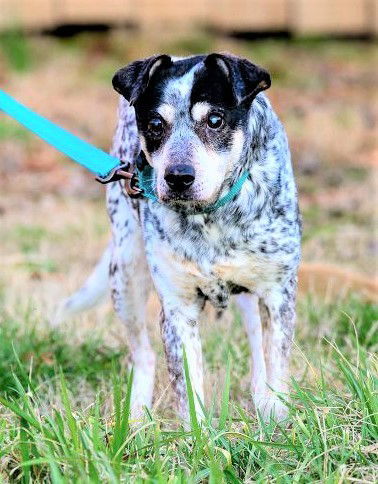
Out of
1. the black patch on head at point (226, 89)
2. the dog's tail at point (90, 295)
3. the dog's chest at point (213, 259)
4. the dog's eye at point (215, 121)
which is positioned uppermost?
the black patch on head at point (226, 89)

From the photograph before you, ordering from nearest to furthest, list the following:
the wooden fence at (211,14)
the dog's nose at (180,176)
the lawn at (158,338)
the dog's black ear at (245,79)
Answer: the lawn at (158,338) < the dog's nose at (180,176) < the dog's black ear at (245,79) < the wooden fence at (211,14)

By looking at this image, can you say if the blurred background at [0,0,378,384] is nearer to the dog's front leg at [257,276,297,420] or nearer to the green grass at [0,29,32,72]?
the green grass at [0,29,32,72]

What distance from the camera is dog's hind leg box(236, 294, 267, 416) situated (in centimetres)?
431

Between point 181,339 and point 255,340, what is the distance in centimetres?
61

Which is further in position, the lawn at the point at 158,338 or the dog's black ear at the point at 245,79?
the dog's black ear at the point at 245,79

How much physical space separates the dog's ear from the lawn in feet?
3.23

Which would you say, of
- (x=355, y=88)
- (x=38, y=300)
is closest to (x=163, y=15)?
(x=355, y=88)

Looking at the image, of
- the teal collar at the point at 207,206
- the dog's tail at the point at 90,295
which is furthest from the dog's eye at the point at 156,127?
the dog's tail at the point at 90,295

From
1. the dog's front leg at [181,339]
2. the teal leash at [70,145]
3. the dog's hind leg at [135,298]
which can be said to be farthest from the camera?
the dog's hind leg at [135,298]

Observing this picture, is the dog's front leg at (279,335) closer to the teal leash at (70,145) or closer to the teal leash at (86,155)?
the teal leash at (86,155)

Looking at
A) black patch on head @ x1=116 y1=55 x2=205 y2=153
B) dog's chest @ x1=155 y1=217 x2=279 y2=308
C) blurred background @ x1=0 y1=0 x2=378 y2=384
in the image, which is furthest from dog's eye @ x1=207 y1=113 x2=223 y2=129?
blurred background @ x1=0 y1=0 x2=378 y2=384

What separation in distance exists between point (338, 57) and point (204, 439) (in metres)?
12.8

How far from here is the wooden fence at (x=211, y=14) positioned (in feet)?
48.3

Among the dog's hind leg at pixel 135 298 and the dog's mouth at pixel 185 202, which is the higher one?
the dog's mouth at pixel 185 202
